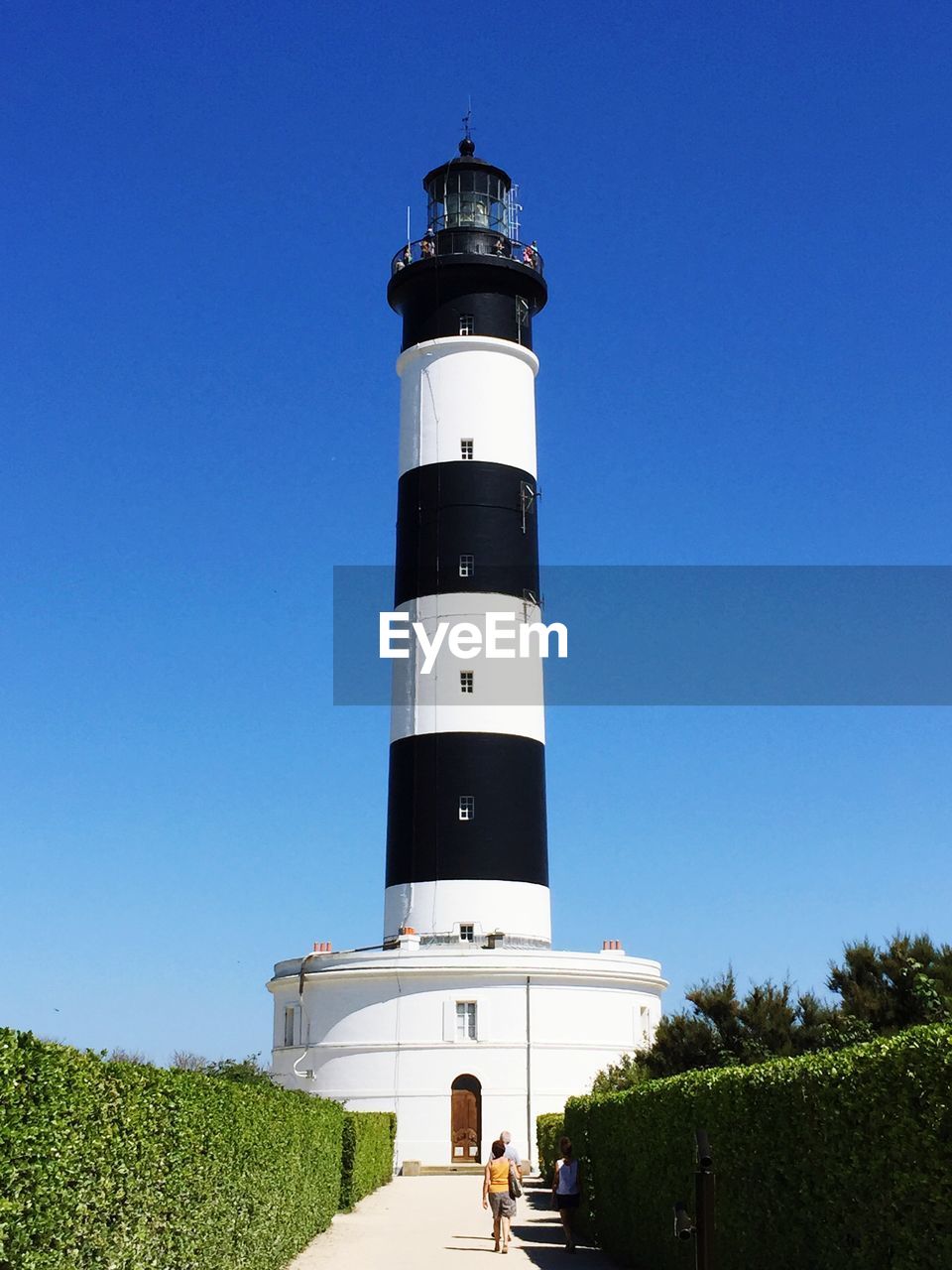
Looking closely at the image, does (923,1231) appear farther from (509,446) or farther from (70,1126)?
(509,446)

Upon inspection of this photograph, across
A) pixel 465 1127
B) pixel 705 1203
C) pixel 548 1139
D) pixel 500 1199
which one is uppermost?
pixel 465 1127

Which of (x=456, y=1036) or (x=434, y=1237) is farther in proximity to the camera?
(x=456, y=1036)

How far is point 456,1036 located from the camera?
3088 centimetres

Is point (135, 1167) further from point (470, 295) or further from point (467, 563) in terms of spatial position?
point (470, 295)

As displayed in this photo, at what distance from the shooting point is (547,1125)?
27.1 m

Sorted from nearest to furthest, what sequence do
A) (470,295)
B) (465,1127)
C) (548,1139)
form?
(548,1139) → (465,1127) → (470,295)

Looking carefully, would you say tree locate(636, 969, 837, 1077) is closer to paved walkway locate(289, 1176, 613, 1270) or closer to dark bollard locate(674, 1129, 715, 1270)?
paved walkway locate(289, 1176, 613, 1270)

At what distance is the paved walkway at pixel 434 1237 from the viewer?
1620cm

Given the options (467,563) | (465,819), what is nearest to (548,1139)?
(465,819)

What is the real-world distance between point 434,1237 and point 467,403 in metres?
22.0

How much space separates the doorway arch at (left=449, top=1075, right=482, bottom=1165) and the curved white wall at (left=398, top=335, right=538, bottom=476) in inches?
602

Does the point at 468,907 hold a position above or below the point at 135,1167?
above

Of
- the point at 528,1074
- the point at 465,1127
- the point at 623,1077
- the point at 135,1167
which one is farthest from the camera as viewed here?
the point at 528,1074

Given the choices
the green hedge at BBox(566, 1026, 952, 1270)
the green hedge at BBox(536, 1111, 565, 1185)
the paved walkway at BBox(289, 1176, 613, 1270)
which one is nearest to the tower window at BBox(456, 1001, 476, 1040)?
the green hedge at BBox(536, 1111, 565, 1185)
